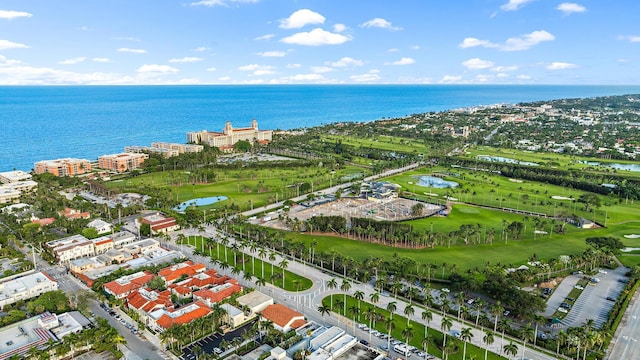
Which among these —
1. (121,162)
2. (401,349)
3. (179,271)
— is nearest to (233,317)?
(179,271)

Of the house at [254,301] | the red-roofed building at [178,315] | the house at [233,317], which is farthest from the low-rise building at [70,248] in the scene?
the house at [233,317]

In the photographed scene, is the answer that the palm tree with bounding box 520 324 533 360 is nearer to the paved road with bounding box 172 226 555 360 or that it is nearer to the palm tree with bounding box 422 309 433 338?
the paved road with bounding box 172 226 555 360

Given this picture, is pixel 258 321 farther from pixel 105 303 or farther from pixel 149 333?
pixel 105 303

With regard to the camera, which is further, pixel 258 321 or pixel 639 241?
pixel 639 241

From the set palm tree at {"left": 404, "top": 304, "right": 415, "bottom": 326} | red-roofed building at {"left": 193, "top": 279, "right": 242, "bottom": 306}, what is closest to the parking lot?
palm tree at {"left": 404, "top": 304, "right": 415, "bottom": 326}

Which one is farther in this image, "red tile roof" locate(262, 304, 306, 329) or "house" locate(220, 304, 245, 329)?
"house" locate(220, 304, 245, 329)

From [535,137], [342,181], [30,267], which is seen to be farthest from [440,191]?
[535,137]
